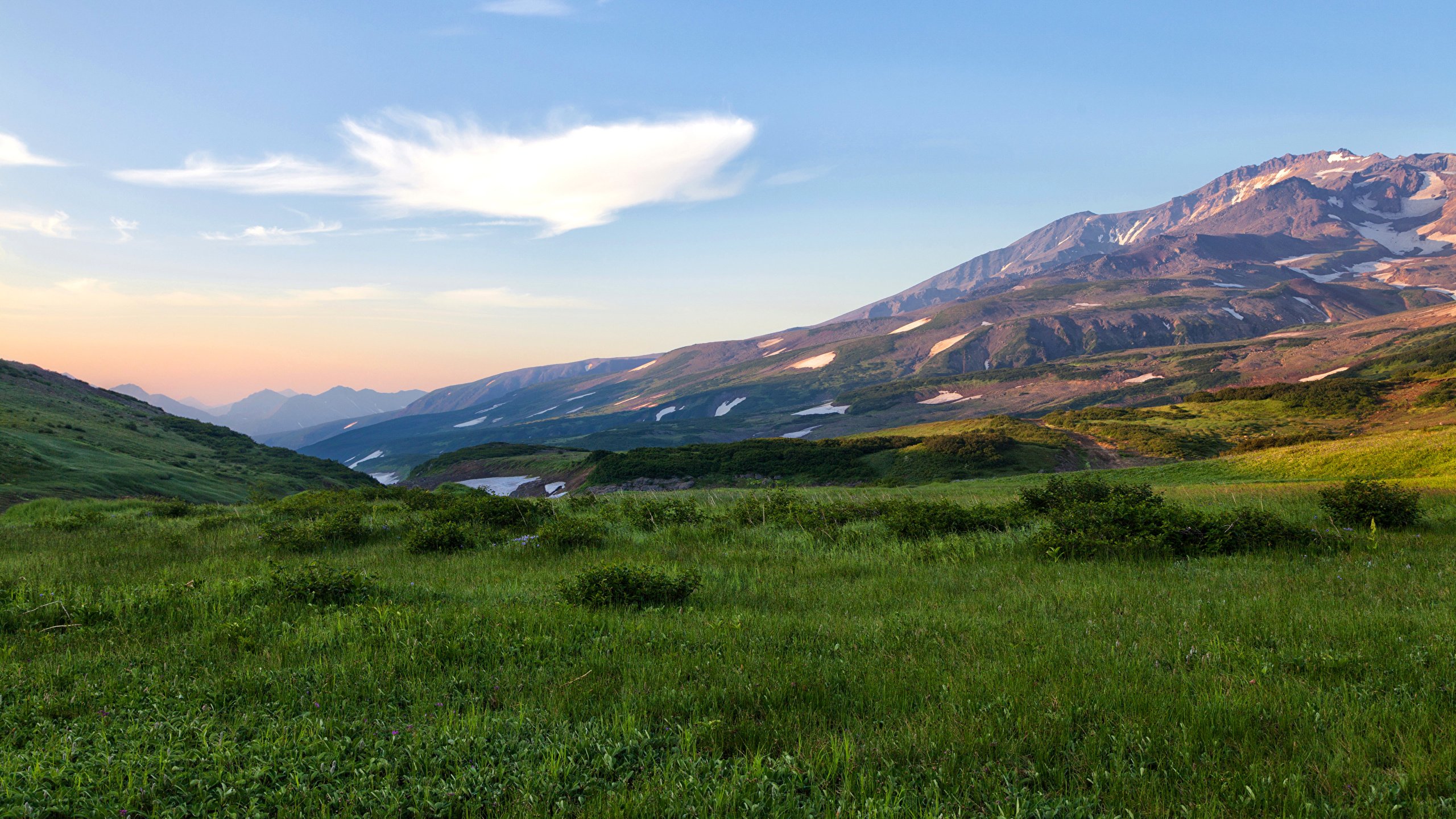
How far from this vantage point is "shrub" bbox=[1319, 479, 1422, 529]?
1244 centimetres

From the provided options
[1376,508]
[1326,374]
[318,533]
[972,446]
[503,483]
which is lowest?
[1326,374]

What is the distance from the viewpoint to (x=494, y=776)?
13.4 ft

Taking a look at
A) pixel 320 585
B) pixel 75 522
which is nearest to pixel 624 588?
pixel 320 585

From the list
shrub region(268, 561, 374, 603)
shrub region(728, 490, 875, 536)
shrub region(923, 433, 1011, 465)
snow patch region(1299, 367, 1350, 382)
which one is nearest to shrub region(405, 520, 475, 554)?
shrub region(268, 561, 374, 603)

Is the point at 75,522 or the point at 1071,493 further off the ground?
the point at 75,522

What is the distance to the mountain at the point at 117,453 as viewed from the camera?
35.6 m

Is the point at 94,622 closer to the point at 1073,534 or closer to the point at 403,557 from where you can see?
the point at 403,557

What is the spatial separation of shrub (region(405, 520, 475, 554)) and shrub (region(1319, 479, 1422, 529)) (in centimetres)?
1860

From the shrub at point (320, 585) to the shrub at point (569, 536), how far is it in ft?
15.0

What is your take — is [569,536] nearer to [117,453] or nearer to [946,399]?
[117,453]

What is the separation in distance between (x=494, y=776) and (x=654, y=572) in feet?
18.4

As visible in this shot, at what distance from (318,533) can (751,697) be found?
529 inches

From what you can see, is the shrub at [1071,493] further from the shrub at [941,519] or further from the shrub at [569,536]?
the shrub at [569,536]

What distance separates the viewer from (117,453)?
51.1 m
